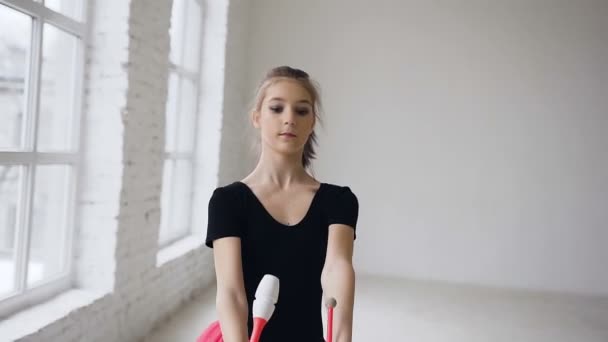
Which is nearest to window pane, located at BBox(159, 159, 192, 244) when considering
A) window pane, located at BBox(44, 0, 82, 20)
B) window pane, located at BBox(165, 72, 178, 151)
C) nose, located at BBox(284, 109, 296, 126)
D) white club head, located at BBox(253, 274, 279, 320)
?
window pane, located at BBox(165, 72, 178, 151)

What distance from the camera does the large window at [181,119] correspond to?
379cm

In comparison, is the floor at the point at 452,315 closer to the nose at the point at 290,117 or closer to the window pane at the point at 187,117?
the window pane at the point at 187,117

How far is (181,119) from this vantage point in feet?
13.5

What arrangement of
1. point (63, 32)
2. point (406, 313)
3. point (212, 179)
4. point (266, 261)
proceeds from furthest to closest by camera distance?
1. point (212, 179)
2. point (406, 313)
3. point (63, 32)
4. point (266, 261)

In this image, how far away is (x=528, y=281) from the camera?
16.9 ft

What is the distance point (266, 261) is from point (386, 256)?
434cm

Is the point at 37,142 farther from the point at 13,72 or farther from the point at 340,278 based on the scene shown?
the point at 340,278

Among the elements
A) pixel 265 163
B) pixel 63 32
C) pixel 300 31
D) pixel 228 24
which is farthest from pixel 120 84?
pixel 300 31

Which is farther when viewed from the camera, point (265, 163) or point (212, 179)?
point (212, 179)

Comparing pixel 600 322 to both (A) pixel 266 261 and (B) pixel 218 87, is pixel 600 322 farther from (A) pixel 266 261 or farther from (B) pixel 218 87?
(A) pixel 266 261

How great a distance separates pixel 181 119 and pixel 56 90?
5.48 feet

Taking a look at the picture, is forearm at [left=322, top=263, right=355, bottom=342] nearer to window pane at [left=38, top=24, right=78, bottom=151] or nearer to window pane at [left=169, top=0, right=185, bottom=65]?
window pane at [left=38, top=24, right=78, bottom=151]

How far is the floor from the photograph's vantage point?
138 inches

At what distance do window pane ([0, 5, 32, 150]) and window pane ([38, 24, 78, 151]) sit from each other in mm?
135
